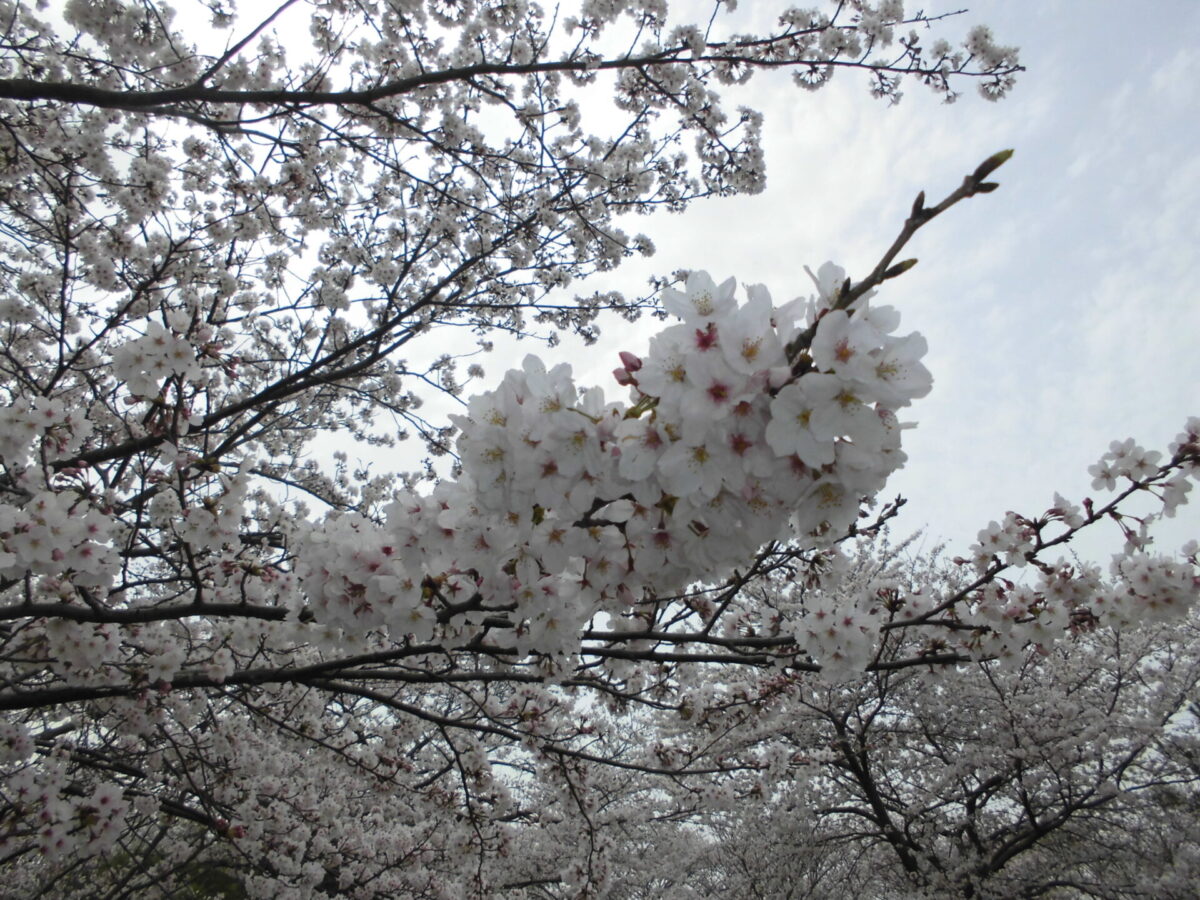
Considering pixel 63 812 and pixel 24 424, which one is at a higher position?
pixel 24 424

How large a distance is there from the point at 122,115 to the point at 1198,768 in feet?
41.6

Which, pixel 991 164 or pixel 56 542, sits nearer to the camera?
pixel 991 164

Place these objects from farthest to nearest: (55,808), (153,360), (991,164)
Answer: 1. (55,808)
2. (153,360)
3. (991,164)

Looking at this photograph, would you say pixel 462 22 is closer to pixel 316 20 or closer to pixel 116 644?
pixel 316 20

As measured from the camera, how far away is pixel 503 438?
1.25 m

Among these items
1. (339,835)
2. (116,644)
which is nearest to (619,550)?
(116,644)

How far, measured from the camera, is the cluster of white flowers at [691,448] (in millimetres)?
1047

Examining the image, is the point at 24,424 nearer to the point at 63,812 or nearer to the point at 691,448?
the point at 63,812

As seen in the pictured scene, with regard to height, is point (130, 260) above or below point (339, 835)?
above

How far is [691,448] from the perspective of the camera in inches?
42.8

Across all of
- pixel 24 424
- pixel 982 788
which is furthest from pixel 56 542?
pixel 982 788

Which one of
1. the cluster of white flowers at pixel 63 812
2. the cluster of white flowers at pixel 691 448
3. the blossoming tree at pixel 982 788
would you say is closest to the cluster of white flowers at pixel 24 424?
the cluster of white flowers at pixel 63 812

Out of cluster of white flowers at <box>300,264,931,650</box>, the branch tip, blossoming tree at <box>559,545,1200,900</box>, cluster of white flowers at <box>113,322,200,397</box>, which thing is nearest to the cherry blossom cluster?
cluster of white flowers at <box>113,322,200,397</box>

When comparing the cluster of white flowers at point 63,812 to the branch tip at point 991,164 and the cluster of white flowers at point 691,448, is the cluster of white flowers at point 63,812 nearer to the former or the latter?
the cluster of white flowers at point 691,448
